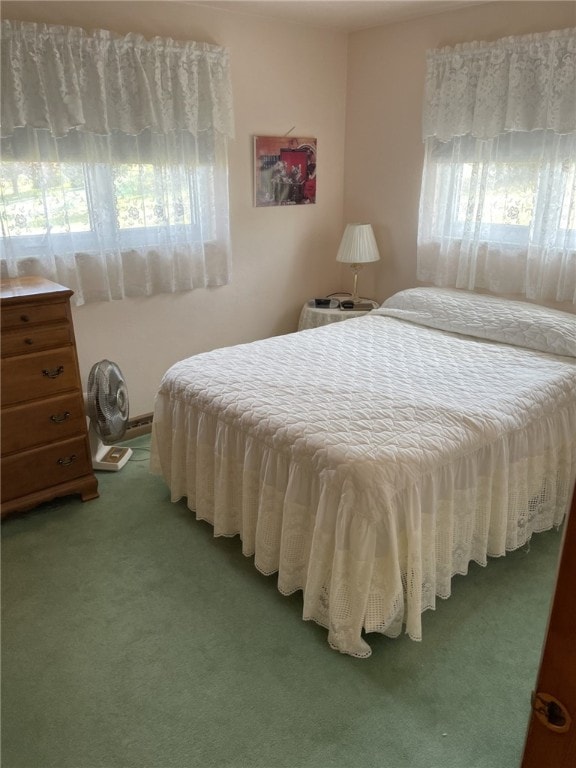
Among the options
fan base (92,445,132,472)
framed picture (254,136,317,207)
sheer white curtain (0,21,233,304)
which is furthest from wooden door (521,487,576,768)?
framed picture (254,136,317,207)

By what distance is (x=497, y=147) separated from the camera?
10.7ft

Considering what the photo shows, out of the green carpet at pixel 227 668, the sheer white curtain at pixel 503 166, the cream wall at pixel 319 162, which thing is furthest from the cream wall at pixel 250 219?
the green carpet at pixel 227 668

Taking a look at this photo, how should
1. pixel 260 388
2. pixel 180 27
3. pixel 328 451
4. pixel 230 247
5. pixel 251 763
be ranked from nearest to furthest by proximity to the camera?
pixel 251 763 < pixel 328 451 < pixel 260 388 < pixel 180 27 < pixel 230 247

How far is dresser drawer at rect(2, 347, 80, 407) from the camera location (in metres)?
2.47

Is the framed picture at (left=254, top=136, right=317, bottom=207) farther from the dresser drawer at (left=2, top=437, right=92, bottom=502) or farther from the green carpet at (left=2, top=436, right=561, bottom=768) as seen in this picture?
the green carpet at (left=2, top=436, right=561, bottom=768)

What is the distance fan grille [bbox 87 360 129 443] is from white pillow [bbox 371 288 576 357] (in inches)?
67.0

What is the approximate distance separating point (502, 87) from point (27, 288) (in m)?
2.77

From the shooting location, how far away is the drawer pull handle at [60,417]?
264cm

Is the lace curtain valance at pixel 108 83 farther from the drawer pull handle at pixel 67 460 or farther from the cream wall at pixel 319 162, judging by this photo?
the drawer pull handle at pixel 67 460

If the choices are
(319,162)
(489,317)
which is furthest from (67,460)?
(319,162)

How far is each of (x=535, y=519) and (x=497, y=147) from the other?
2142 millimetres

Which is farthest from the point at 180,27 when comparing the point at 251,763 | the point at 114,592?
the point at 251,763

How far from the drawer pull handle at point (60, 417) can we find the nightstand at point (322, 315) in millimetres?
1885

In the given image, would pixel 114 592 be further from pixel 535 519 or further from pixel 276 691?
pixel 535 519
